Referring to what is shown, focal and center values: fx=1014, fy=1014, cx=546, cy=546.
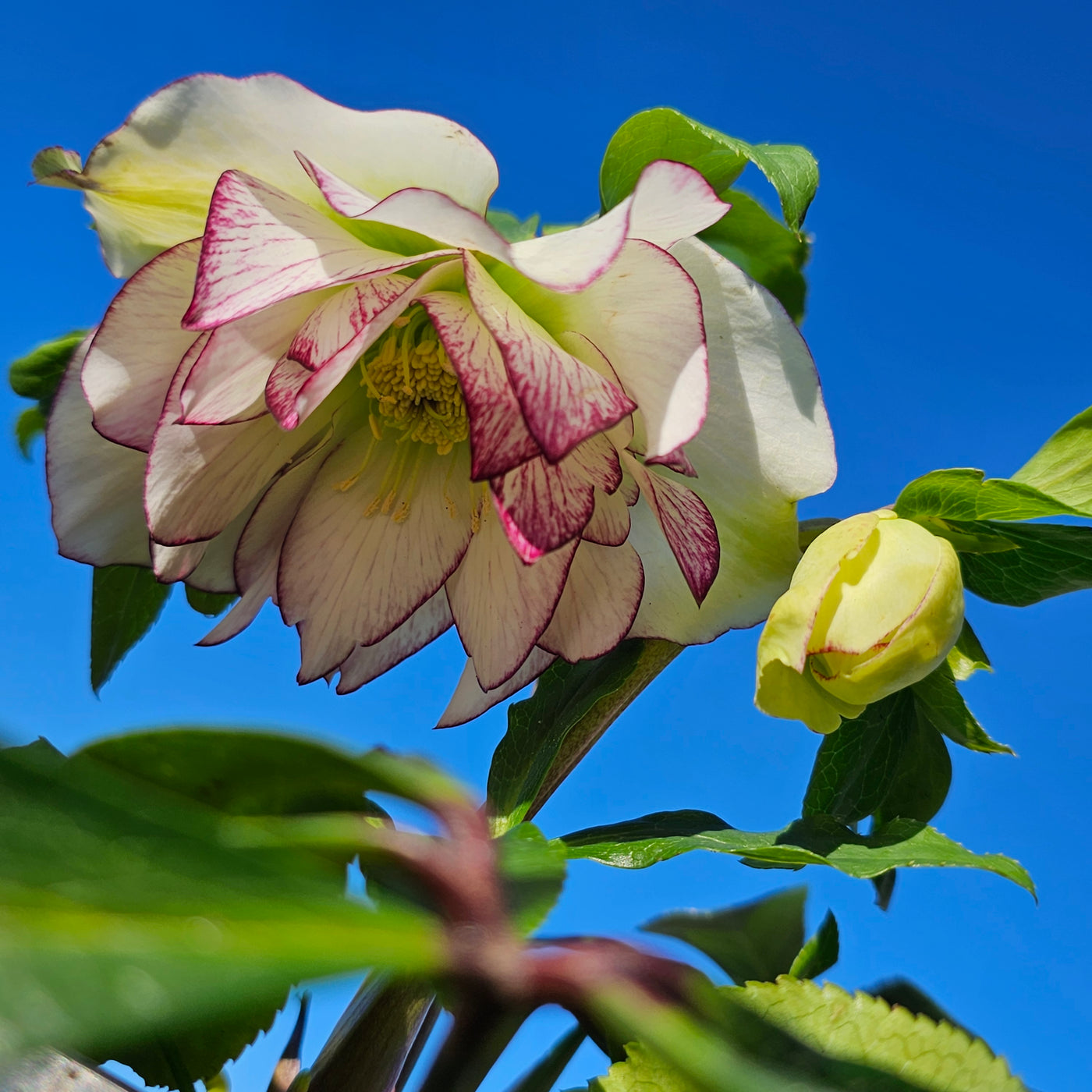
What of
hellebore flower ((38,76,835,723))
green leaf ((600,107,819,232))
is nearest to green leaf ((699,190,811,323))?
green leaf ((600,107,819,232))

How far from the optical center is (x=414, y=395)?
48 centimetres

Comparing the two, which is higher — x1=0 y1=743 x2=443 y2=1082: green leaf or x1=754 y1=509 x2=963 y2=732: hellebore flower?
x1=754 y1=509 x2=963 y2=732: hellebore flower

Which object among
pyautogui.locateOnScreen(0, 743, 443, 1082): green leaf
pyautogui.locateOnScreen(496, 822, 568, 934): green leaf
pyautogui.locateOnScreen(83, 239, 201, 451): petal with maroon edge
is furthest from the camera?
pyautogui.locateOnScreen(83, 239, 201, 451): petal with maroon edge

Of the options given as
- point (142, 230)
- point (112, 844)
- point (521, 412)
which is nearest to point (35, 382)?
point (142, 230)

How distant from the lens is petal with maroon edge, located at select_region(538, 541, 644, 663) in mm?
430

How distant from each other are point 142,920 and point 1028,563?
39cm

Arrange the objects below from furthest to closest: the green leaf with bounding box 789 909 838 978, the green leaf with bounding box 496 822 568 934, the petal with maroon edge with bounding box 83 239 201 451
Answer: the green leaf with bounding box 789 909 838 978
the petal with maroon edge with bounding box 83 239 201 451
the green leaf with bounding box 496 822 568 934

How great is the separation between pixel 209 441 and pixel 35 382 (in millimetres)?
155

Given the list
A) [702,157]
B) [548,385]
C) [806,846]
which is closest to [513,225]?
[702,157]

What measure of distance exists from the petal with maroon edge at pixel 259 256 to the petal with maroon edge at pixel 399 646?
0.55 feet

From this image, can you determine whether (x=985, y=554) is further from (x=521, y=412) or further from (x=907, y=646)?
(x=521, y=412)

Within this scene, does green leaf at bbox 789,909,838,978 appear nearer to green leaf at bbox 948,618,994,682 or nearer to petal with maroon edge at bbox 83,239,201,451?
green leaf at bbox 948,618,994,682

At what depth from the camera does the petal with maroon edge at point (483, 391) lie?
0.35m

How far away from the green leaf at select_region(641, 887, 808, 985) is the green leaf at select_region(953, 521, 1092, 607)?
202 mm
